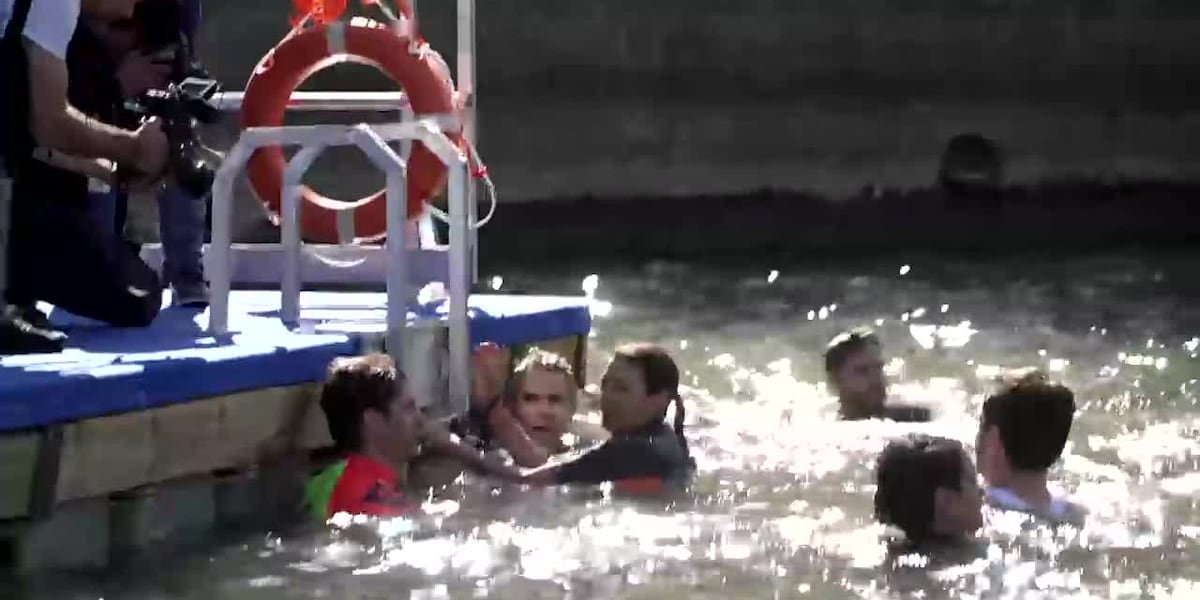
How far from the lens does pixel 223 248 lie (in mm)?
5453

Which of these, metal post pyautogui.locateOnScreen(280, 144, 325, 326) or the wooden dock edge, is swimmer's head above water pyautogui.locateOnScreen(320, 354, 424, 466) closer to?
the wooden dock edge

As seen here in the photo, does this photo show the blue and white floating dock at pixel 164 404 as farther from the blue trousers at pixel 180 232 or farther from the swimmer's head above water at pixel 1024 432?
the swimmer's head above water at pixel 1024 432

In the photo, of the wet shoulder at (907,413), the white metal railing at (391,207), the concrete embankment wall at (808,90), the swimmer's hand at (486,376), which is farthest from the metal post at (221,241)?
the concrete embankment wall at (808,90)

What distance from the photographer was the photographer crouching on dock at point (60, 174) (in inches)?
192

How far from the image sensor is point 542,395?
6004 millimetres

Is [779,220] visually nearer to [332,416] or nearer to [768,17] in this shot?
[768,17]

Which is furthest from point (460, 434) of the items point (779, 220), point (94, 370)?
point (779, 220)

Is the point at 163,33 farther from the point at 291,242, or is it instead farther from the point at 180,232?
the point at 291,242

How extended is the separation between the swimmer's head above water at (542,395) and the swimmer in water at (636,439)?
0.15 meters

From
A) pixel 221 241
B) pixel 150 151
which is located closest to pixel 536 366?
pixel 221 241

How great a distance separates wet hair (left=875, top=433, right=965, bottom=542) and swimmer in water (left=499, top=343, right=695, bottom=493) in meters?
0.91

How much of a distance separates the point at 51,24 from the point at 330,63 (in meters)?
1.72

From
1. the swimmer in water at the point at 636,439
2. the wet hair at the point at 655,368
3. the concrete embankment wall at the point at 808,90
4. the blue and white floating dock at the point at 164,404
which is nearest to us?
the blue and white floating dock at the point at 164,404

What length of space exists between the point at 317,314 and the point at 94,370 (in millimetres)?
1456
